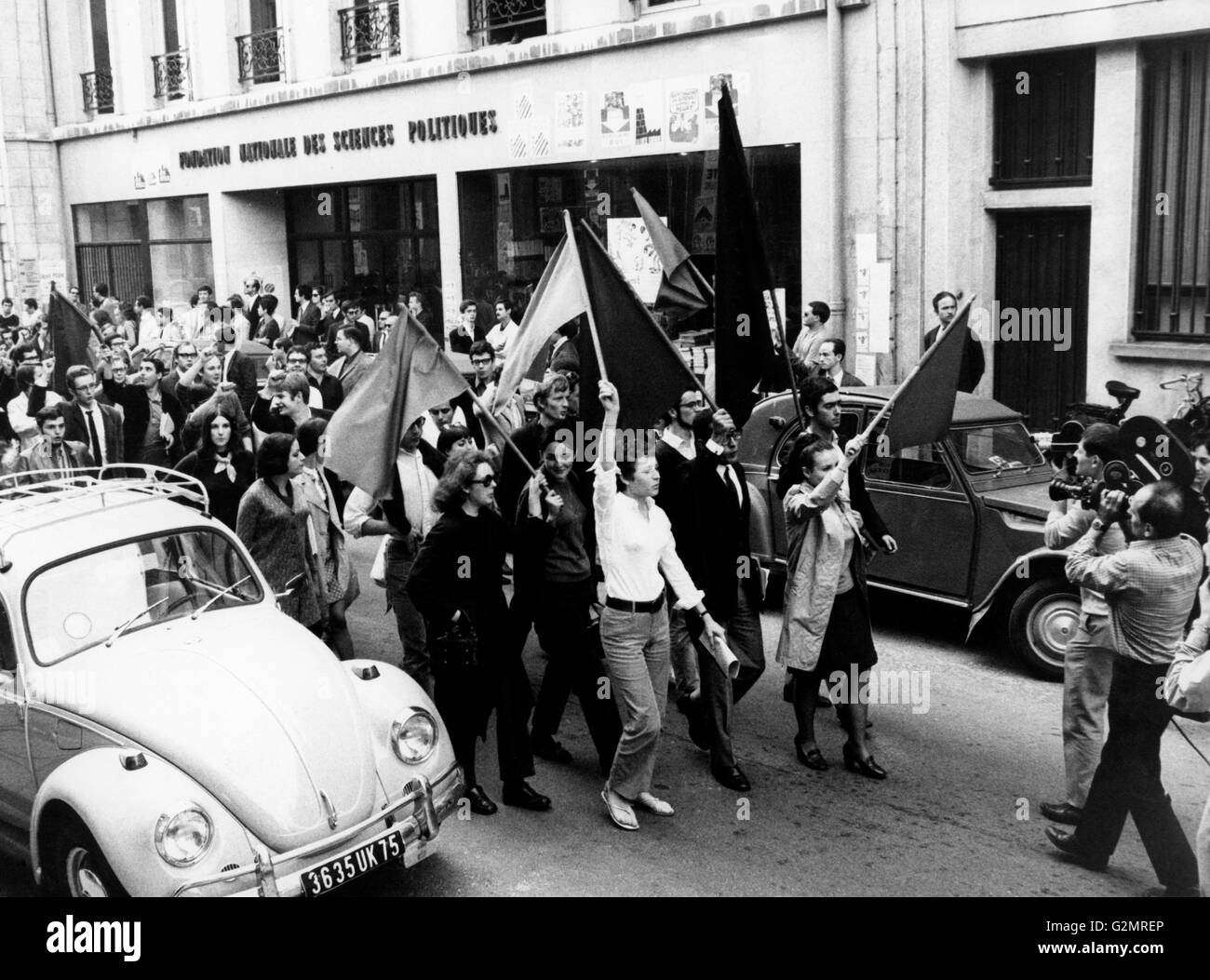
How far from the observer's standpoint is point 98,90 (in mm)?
28609

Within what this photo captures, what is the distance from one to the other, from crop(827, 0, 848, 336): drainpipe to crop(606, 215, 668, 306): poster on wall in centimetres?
230

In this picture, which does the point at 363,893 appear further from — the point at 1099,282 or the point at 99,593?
the point at 1099,282

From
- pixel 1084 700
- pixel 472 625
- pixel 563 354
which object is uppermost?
pixel 563 354

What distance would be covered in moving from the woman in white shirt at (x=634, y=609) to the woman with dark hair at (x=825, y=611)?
2.44ft

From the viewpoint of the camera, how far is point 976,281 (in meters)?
14.1

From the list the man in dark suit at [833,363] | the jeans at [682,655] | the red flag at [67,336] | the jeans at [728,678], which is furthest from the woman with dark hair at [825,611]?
the red flag at [67,336]

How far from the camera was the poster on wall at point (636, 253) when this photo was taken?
54.7 feet

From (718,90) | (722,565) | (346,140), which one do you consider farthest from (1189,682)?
(346,140)

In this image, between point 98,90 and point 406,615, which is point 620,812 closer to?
point 406,615

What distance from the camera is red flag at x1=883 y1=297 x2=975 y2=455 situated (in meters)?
7.78

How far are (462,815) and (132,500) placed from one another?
231 cm

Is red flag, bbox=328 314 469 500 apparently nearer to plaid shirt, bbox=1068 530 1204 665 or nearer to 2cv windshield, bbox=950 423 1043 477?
2cv windshield, bbox=950 423 1043 477

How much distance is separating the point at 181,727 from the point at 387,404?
2.78 metres
